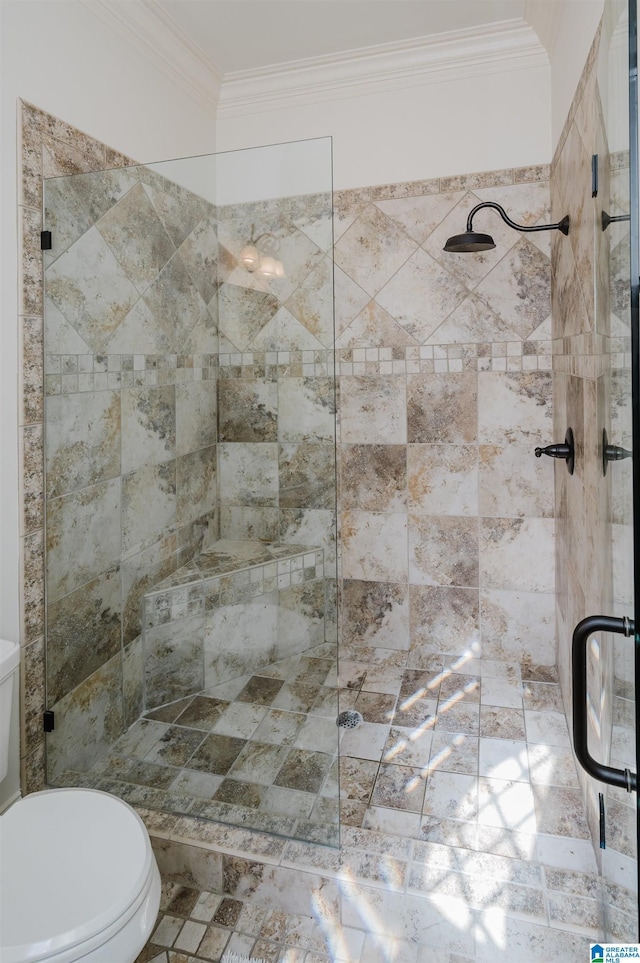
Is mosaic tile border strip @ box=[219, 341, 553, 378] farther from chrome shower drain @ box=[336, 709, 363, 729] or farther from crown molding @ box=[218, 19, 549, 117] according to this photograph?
chrome shower drain @ box=[336, 709, 363, 729]

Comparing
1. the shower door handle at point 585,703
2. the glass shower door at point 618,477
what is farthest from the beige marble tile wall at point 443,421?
the shower door handle at point 585,703

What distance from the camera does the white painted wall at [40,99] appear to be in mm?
1622

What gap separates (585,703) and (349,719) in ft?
5.09

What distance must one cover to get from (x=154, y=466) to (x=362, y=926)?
1345 mm

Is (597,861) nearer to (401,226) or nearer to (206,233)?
(206,233)

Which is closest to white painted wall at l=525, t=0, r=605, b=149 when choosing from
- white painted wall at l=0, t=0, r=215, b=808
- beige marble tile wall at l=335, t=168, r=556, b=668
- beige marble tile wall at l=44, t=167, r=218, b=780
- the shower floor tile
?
beige marble tile wall at l=335, t=168, r=556, b=668

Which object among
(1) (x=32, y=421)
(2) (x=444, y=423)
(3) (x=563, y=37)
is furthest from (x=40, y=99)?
(2) (x=444, y=423)

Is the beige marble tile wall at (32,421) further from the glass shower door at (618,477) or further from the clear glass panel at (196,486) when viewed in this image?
the glass shower door at (618,477)

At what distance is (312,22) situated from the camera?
2326 mm

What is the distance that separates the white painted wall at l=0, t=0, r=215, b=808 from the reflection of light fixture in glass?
26.1 inches

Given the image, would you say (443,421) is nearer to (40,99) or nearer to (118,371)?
(118,371)

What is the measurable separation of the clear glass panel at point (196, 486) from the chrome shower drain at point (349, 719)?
21.1 inches

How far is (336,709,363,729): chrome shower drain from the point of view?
2.19 m

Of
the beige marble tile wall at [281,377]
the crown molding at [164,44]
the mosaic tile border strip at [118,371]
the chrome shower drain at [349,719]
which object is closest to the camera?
the beige marble tile wall at [281,377]
